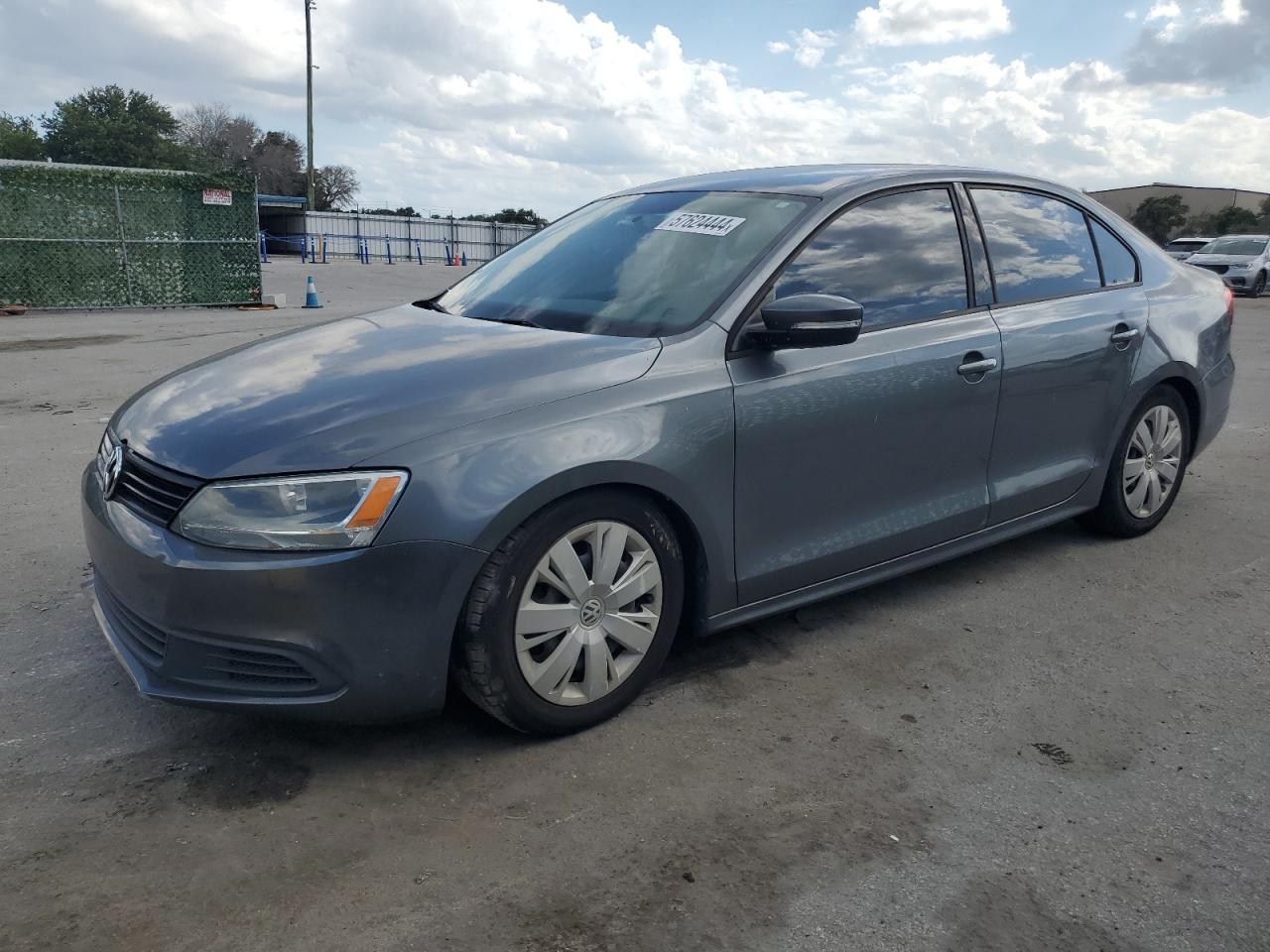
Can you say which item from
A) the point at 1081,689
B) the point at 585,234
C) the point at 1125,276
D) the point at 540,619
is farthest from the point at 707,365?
the point at 1125,276

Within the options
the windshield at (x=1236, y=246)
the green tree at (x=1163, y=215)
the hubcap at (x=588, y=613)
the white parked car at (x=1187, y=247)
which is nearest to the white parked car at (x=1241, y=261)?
the windshield at (x=1236, y=246)

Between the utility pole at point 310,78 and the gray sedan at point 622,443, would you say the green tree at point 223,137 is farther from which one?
the gray sedan at point 622,443

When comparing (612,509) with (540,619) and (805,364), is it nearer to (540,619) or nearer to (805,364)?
(540,619)

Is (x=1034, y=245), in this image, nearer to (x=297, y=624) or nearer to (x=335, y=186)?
(x=297, y=624)

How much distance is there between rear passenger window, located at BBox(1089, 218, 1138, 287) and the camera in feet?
14.9

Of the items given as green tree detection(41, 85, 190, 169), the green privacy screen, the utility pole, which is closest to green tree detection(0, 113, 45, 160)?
green tree detection(41, 85, 190, 169)

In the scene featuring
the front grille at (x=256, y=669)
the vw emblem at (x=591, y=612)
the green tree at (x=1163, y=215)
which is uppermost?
the green tree at (x=1163, y=215)

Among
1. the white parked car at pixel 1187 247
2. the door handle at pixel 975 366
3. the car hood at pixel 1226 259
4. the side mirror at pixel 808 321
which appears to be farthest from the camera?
the white parked car at pixel 1187 247

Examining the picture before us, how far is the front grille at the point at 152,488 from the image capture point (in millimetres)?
2662

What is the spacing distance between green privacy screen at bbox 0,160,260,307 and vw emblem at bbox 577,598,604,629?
49.3 ft

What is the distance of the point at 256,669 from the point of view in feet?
8.54

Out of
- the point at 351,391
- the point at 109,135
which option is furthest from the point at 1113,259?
the point at 109,135

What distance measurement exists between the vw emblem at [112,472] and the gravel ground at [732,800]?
2.15ft

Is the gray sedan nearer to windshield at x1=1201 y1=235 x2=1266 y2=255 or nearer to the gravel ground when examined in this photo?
the gravel ground
